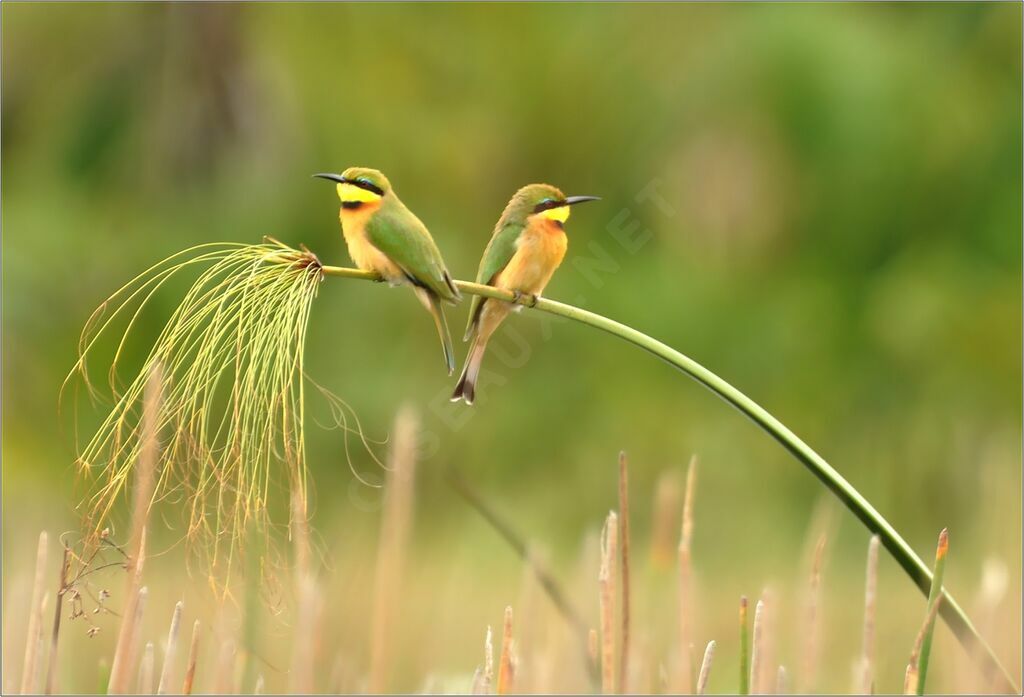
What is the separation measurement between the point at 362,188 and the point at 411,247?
83 mm

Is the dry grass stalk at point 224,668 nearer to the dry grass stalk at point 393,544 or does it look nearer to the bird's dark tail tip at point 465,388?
the dry grass stalk at point 393,544

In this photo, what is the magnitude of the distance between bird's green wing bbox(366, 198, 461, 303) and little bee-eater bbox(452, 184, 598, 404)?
0.20 ft

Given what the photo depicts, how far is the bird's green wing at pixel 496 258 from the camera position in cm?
123

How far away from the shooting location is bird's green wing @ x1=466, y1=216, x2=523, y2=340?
1230 millimetres

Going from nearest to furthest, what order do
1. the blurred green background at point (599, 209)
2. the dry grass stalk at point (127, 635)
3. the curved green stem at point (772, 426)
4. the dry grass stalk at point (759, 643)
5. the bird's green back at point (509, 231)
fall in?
the curved green stem at point (772, 426) → the dry grass stalk at point (127, 635) → the dry grass stalk at point (759, 643) → the bird's green back at point (509, 231) → the blurred green background at point (599, 209)

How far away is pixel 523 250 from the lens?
1.27m

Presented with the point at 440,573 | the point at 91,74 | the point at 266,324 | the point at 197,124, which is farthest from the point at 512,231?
the point at 91,74

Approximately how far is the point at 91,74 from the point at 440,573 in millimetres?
2658

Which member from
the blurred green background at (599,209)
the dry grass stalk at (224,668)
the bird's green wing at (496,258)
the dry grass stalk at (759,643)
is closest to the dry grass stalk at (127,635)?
the dry grass stalk at (224,668)

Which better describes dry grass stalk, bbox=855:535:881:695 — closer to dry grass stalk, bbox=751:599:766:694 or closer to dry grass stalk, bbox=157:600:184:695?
dry grass stalk, bbox=751:599:766:694

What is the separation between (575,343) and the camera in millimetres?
4297

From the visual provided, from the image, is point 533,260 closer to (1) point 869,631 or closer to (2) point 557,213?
(2) point 557,213

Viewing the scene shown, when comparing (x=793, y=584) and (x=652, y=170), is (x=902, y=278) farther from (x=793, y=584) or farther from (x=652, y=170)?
(x=793, y=584)

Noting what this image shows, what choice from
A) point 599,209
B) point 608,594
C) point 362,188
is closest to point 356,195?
point 362,188
